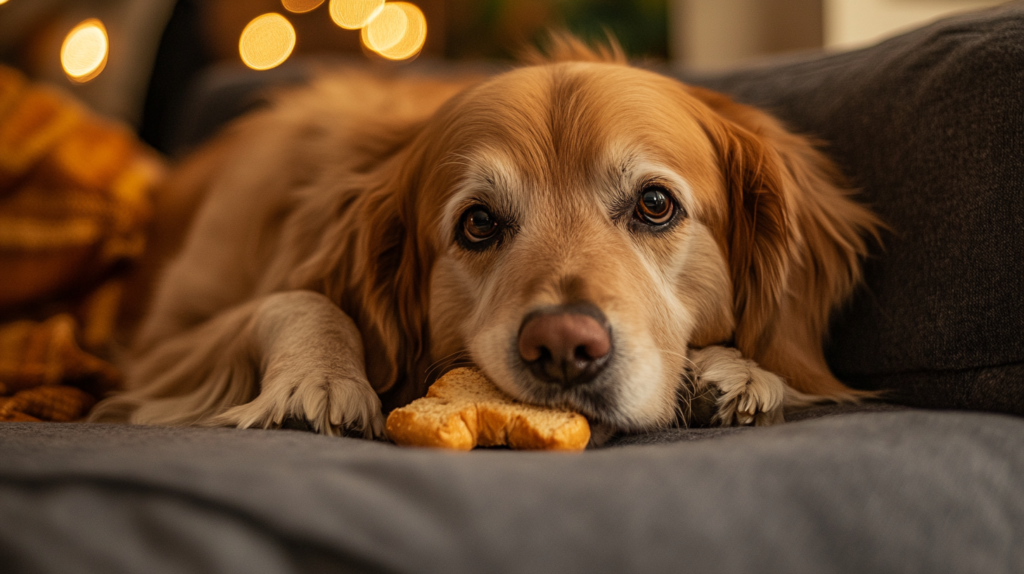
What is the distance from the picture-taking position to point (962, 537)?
36.4 inches

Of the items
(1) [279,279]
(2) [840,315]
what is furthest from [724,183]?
(1) [279,279]

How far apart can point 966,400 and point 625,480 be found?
0.95 m

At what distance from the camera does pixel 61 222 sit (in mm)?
2629

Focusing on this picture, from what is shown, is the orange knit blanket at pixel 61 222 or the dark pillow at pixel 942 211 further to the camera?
the orange knit blanket at pixel 61 222

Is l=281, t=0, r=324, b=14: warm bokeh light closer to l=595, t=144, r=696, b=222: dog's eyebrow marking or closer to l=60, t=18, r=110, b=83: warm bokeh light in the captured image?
l=60, t=18, r=110, b=83: warm bokeh light

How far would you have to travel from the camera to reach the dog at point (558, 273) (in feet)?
4.88

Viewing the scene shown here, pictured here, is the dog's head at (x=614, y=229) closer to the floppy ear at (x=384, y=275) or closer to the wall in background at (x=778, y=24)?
the floppy ear at (x=384, y=275)

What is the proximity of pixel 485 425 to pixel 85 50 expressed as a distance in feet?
17.3

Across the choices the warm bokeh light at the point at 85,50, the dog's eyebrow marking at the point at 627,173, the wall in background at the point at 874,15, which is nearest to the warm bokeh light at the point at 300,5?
the warm bokeh light at the point at 85,50

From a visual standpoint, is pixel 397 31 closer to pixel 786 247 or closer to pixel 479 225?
pixel 479 225

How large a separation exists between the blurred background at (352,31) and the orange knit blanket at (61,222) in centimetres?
134

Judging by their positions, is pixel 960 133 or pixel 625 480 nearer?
pixel 625 480

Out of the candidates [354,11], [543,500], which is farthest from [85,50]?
[543,500]

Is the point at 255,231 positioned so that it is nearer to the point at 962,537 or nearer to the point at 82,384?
the point at 82,384
